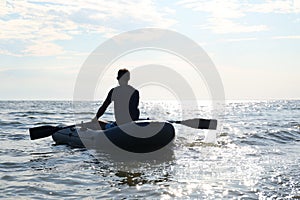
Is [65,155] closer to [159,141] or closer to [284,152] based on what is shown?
[159,141]

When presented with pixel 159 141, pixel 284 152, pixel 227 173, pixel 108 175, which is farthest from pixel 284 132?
pixel 108 175

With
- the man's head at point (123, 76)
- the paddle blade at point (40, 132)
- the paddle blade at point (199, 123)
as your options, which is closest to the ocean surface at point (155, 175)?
the paddle blade at point (40, 132)

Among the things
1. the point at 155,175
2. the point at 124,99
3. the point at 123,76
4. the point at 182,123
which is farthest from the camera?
the point at 182,123

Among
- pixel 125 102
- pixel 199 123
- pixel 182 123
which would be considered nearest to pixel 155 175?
pixel 125 102

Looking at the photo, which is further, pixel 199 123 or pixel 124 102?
pixel 199 123

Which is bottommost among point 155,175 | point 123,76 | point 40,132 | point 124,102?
point 155,175

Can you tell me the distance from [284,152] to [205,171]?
3.83 metres

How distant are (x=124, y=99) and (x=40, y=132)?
310 centimetres

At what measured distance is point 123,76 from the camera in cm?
934

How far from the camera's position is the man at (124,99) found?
9.41 meters

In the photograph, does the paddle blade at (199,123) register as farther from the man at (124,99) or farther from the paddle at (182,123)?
the man at (124,99)

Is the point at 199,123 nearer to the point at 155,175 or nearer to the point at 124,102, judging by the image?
the point at 124,102

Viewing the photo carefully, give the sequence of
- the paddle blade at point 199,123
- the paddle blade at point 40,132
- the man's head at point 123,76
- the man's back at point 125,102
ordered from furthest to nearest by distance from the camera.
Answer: the paddle blade at point 40,132
the paddle blade at point 199,123
the man's back at point 125,102
the man's head at point 123,76

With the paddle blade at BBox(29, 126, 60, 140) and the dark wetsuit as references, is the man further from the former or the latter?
the paddle blade at BBox(29, 126, 60, 140)
